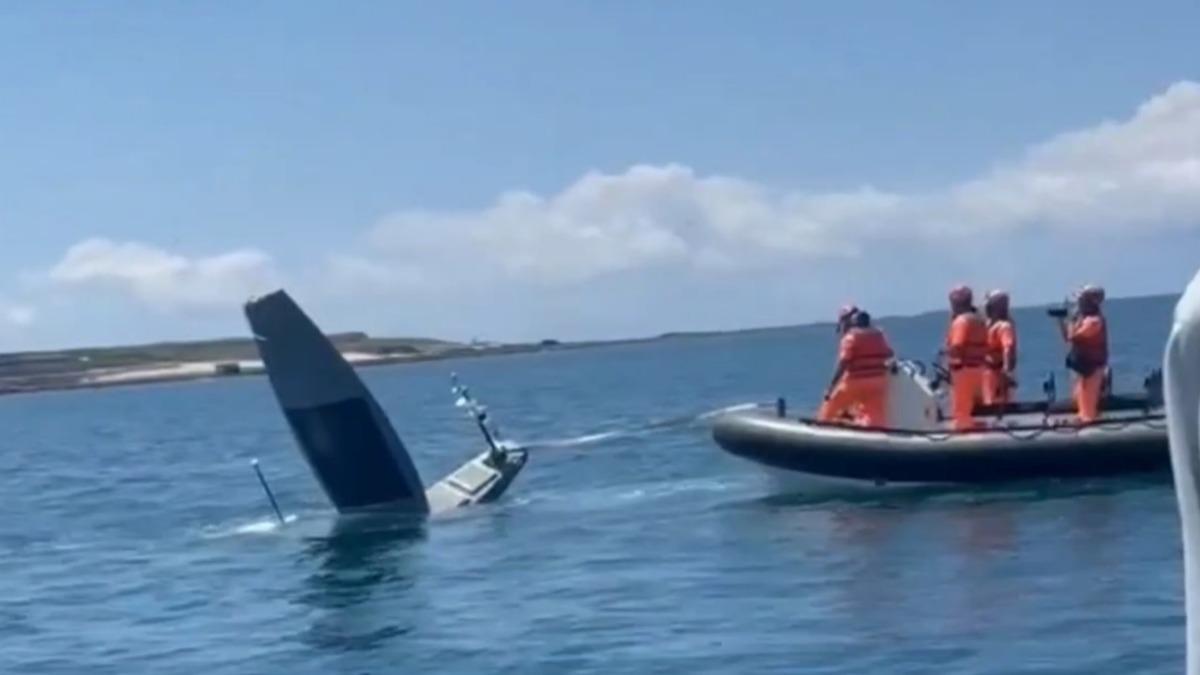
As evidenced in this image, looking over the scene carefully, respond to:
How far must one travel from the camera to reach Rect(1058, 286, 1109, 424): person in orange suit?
18703 millimetres

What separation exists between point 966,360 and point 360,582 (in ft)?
18.1

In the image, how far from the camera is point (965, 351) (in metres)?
19.0

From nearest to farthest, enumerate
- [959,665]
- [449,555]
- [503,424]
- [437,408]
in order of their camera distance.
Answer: [959,665] → [449,555] → [503,424] → [437,408]

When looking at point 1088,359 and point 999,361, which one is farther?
point 999,361

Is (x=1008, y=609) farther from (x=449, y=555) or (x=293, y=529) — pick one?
(x=293, y=529)

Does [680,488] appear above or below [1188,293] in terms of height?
below

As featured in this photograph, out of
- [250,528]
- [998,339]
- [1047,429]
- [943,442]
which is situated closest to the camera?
[1047,429]

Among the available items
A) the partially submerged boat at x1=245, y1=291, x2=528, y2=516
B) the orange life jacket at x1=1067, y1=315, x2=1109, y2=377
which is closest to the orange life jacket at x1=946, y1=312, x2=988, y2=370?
the orange life jacket at x1=1067, y1=315, x2=1109, y2=377

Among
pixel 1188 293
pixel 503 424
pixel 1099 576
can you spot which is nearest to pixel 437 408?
pixel 503 424

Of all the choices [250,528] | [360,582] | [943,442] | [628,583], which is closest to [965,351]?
[943,442]

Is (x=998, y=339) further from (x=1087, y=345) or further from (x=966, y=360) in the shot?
(x=1087, y=345)

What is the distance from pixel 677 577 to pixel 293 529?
7354 millimetres

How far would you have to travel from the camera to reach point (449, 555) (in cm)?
1869

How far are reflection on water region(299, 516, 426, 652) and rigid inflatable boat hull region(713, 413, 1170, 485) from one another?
3.56 meters
